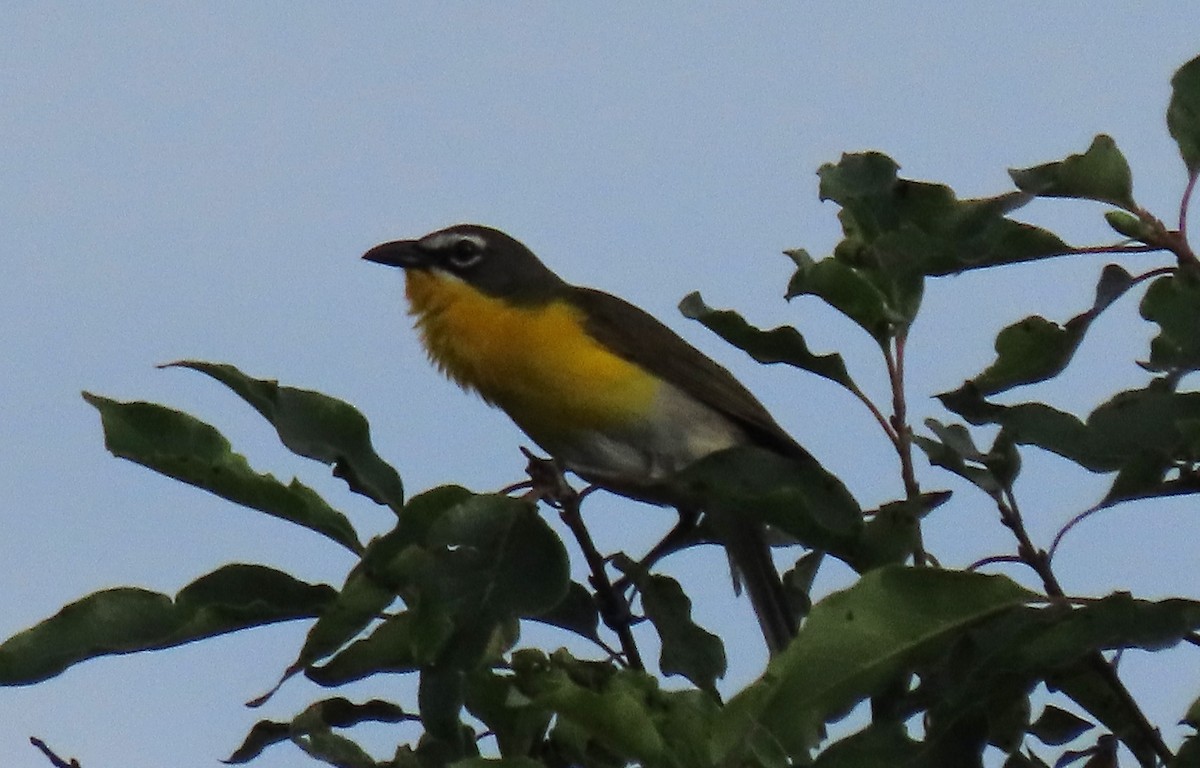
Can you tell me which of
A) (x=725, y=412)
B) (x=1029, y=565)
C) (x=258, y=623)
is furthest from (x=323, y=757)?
(x=725, y=412)

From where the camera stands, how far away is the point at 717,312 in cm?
340

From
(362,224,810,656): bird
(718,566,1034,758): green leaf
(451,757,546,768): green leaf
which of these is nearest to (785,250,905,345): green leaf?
(718,566,1034,758): green leaf

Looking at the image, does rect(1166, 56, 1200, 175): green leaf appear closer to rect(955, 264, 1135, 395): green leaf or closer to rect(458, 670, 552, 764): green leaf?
rect(955, 264, 1135, 395): green leaf

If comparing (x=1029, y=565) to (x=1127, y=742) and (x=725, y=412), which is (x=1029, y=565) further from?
(x=725, y=412)

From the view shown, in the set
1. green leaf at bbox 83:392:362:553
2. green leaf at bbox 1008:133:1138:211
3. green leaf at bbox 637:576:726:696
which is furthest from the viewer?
green leaf at bbox 637:576:726:696

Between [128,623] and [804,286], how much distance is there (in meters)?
1.34

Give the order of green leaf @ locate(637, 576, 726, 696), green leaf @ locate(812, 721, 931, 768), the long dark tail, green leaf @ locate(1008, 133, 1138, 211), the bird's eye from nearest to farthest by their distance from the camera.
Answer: green leaf @ locate(812, 721, 931, 768) → green leaf @ locate(1008, 133, 1138, 211) → green leaf @ locate(637, 576, 726, 696) → the long dark tail → the bird's eye

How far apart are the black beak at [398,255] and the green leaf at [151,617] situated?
3.49 metres

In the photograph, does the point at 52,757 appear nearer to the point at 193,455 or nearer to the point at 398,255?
the point at 193,455

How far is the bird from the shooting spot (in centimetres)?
582

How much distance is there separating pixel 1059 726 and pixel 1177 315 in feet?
2.91

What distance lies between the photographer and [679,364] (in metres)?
6.31

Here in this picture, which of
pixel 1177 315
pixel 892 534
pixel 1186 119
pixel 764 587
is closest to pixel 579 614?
pixel 892 534

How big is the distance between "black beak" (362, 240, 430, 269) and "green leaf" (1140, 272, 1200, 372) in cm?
375
